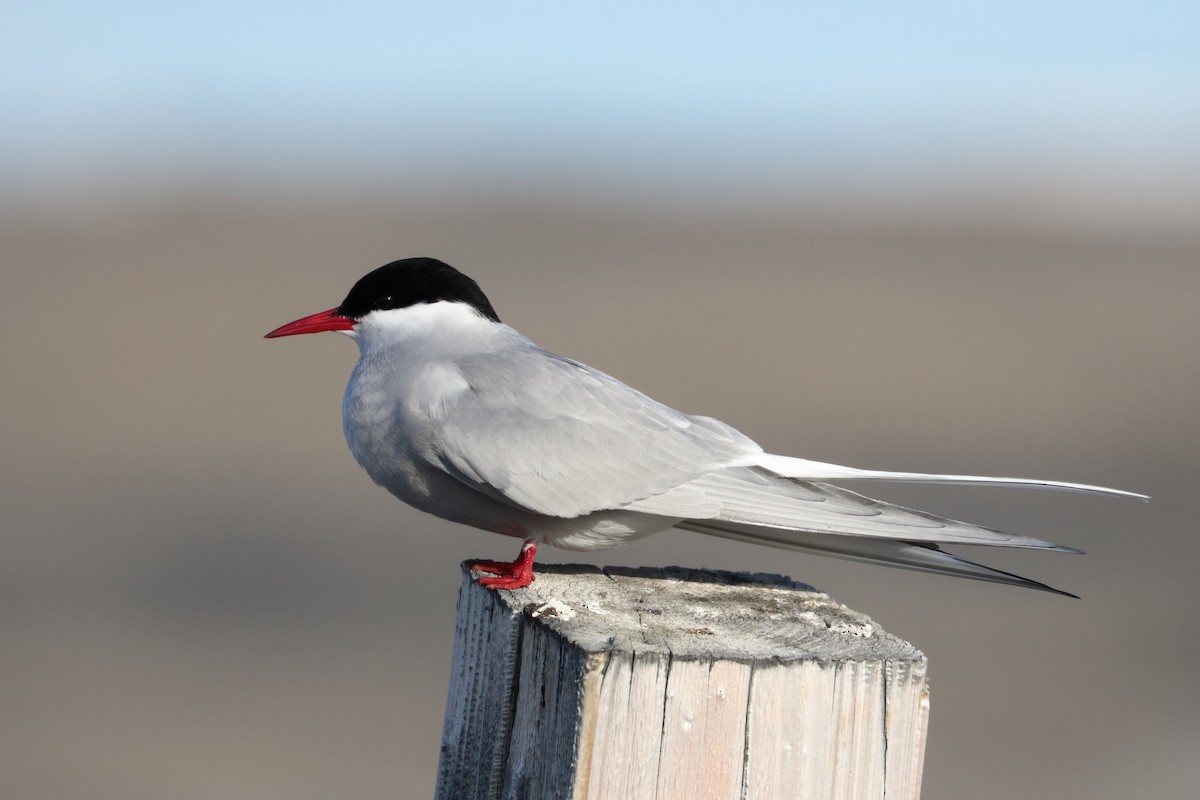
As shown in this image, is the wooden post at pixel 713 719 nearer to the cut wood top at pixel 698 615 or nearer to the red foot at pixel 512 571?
the cut wood top at pixel 698 615

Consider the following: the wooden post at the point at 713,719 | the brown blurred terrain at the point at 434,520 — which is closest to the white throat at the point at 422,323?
the wooden post at the point at 713,719

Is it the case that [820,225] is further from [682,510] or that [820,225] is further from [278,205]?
[682,510]

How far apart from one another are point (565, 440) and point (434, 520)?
7.33 meters

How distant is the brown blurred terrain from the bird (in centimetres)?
331

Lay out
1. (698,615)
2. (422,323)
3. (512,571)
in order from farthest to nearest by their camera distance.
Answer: (422,323) < (512,571) < (698,615)

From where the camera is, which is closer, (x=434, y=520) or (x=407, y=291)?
(x=407, y=291)

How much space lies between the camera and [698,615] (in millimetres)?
2850

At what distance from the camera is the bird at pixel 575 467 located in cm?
332

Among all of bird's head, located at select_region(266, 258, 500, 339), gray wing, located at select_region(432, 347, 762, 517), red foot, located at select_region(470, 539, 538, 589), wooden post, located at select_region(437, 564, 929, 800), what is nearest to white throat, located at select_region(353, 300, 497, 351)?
bird's head, located at select_region(266, 258, 500, 339)

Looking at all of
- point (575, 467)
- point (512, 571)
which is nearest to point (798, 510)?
point (575, 467)

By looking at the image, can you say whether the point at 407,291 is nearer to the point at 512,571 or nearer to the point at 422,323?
the point at 422,323

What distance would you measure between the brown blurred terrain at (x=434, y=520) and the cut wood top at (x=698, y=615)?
366 centimetres

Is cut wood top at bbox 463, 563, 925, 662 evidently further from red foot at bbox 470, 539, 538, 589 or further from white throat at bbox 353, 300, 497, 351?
white throat at bbox 353, 300, 497, 351

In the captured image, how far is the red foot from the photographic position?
9.91 feet
